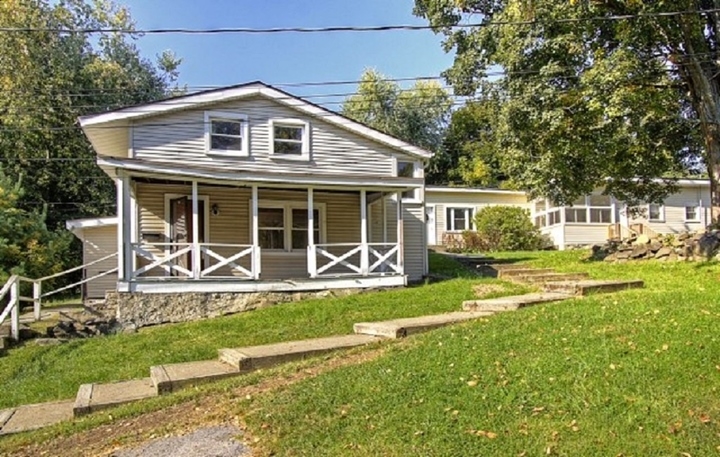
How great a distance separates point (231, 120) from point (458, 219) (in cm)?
1407

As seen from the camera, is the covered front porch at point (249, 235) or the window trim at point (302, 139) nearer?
the covered front porch at point (249, 235)

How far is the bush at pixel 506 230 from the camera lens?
23156 mm

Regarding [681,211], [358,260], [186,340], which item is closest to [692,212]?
[681,211]

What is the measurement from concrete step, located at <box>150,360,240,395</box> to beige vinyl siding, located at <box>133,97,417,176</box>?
7808mm

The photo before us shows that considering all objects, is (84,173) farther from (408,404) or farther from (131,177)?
(408,404)

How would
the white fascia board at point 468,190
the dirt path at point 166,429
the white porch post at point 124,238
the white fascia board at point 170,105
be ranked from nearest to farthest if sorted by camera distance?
the dirt path at point 166,429 < the white porch post at point 124,238 < the white fascia board at point 170,105 < the white fascia board at point 468,190

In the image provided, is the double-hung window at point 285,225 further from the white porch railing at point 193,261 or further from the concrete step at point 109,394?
the concrete step at point 109,394

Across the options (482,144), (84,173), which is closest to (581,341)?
(84,173)

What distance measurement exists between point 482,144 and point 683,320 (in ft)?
111

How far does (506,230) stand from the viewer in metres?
23.1

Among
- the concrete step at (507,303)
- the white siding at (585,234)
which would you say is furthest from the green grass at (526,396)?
the white siding at (585,234)

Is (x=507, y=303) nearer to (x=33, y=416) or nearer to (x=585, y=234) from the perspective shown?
(x=33, y=416)

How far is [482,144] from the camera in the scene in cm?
3881

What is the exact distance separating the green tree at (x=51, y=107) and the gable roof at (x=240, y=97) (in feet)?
40.0
